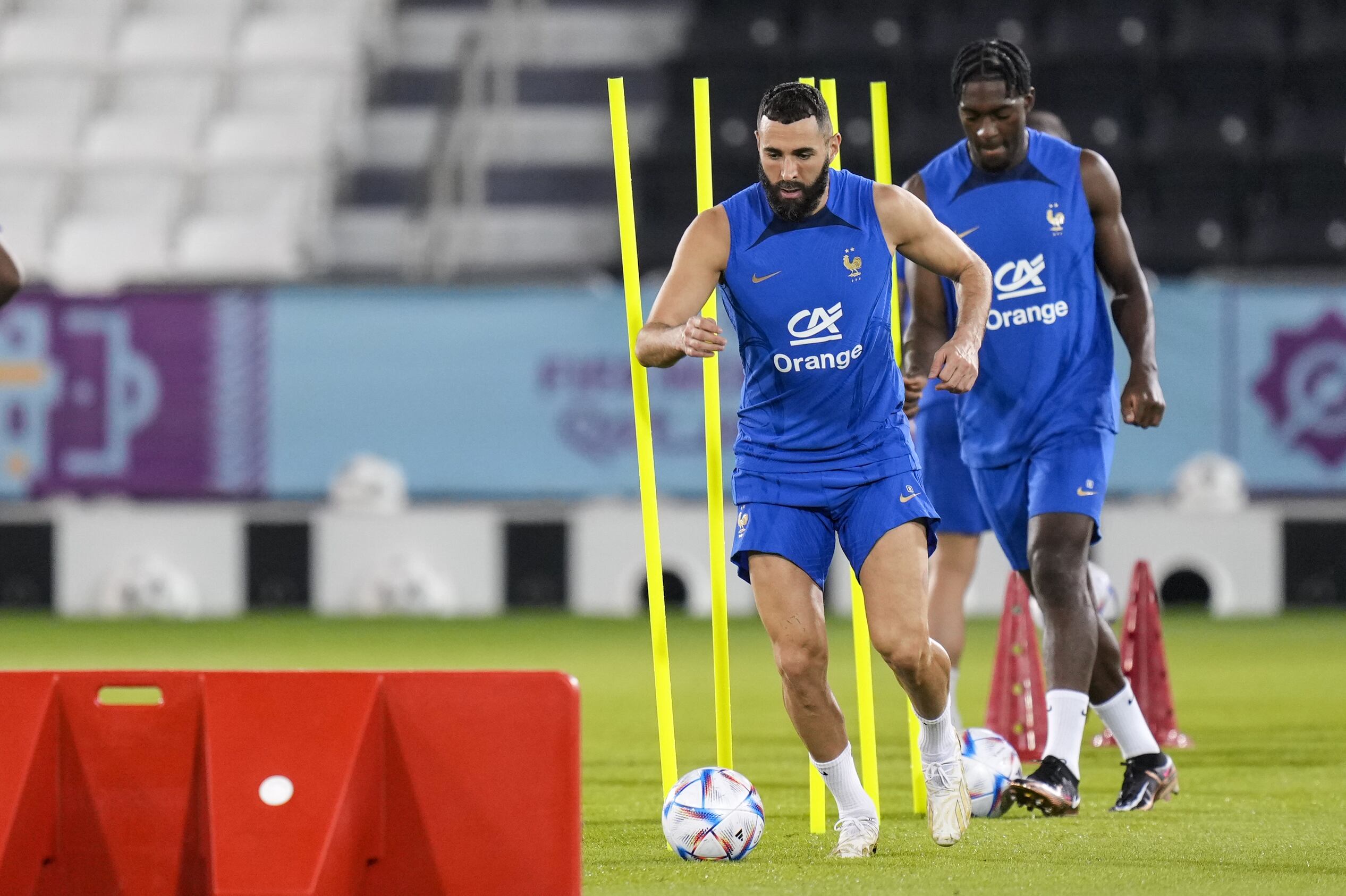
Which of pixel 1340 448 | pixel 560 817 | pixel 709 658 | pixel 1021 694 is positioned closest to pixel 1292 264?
pixel 1340 448

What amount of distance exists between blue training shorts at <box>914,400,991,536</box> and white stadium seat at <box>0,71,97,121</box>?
16591 mm

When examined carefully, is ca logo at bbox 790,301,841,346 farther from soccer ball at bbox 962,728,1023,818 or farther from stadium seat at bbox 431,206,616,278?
stadium seat at bbox 431,206,616,278

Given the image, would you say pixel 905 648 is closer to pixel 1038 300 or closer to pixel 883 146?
pixel 1038 300

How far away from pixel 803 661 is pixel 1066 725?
3.91ft

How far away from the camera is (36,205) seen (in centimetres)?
2053

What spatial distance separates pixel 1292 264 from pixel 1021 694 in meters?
10.4

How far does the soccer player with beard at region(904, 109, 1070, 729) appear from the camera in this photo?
708 cm

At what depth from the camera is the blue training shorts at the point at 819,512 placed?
207 inches

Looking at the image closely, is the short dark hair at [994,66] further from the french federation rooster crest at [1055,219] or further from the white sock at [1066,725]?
the white sock at [1066,725]

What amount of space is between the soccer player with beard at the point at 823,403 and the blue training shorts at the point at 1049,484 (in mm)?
930

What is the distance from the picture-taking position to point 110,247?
20.1m

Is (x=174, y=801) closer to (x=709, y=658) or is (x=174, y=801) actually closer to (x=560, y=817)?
(x=560, y=817)

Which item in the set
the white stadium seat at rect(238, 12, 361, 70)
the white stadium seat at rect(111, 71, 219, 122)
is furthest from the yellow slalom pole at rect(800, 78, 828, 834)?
the white stadium seat at rect(111, 71, 219, 122)

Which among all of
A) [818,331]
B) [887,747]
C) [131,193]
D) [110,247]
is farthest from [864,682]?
[131,193]
